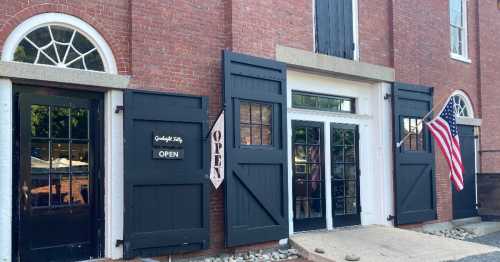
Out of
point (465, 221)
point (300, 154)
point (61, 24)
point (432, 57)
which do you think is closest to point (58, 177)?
point (61, 24)

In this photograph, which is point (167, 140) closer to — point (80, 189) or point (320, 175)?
point (80, 189)

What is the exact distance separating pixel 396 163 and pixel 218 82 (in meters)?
4.47

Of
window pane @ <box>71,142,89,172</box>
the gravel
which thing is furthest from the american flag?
window pane @ <box>71,142,89,172</box>

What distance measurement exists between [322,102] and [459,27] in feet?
18.7

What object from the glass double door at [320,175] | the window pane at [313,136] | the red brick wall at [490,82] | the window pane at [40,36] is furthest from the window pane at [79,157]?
the red brick wall at [490,82]

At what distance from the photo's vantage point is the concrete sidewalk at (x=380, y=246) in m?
8.56

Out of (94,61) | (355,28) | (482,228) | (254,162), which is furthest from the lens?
(482,228)

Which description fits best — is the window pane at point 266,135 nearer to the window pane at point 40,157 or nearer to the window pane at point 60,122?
the window pane at point 60,122

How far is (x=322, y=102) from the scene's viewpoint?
34.4 ft

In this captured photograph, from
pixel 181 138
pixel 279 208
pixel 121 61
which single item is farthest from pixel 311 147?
pixel 121 61

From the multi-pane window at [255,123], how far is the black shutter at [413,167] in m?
3.45

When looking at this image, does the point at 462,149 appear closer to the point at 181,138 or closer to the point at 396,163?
the point at 396,163

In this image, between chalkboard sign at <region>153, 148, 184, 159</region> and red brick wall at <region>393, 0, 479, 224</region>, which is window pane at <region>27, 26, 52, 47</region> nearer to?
chalkboard sign at <region>153, 148, 184, 159</region>

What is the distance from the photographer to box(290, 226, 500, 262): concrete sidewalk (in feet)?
28.1
